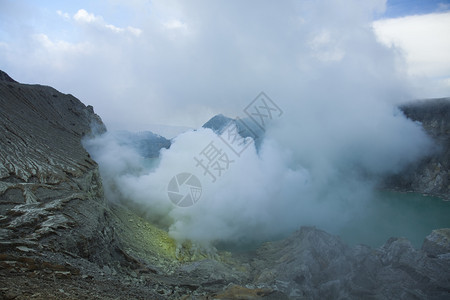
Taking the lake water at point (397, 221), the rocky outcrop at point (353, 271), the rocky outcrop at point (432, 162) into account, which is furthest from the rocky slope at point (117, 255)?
the rocky outcrop at point (432, 162)

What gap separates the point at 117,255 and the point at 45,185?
8.16 meters

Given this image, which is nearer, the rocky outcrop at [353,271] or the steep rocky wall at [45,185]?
the steep rocky wall at [45,185]

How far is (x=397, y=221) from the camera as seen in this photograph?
51281 millimetres

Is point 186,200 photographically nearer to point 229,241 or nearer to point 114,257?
point 229,241

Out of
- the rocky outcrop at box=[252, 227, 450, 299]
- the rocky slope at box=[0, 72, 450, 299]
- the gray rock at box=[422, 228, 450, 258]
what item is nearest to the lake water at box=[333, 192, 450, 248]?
the gray rock at box=[422, 228, 450, 258]

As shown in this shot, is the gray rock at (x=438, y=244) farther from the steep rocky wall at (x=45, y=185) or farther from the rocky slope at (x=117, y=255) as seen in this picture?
the steep rocky wall at (x=45, y=185)

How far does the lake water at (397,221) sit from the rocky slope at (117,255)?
1501 centimetres

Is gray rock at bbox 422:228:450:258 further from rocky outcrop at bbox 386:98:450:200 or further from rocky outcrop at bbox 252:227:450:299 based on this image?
rocky outcrop at bbox 386:98:450:200

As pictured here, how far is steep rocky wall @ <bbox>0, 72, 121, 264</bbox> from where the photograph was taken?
612 inches

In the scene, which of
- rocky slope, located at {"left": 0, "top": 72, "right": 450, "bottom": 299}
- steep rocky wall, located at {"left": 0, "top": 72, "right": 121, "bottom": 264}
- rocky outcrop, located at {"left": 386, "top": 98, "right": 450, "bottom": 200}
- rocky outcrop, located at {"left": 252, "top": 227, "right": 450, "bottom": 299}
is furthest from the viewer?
rocky outcrop, located at {"left": 386, "top": 98, "right": 450, "bottom": 200}

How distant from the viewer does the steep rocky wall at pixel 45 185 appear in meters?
15.6

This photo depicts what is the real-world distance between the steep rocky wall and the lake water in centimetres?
3554

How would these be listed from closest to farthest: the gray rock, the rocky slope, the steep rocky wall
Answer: the rocky slope
the steep rocky wall
the gray rock

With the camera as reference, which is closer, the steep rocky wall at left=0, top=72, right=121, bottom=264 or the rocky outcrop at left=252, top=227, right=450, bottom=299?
the steep rocky wall at left=0, top=72, right=121, bottom=264
